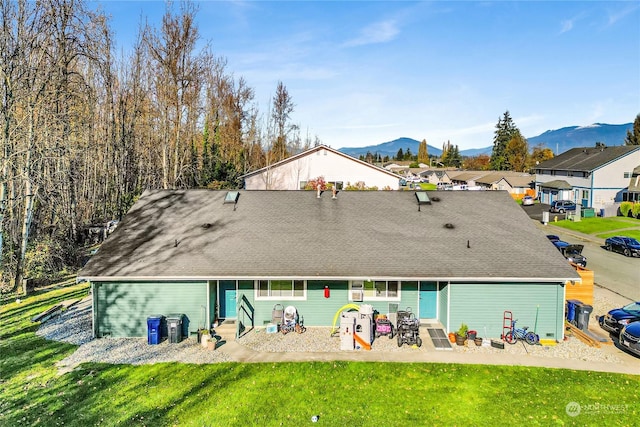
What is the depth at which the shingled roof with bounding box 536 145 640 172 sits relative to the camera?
42653 millimetres

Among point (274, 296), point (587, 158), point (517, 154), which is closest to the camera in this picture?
point (274, 296)

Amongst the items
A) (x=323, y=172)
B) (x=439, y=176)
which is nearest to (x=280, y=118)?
(x=323, y=172)

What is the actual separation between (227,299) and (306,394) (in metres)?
5.81

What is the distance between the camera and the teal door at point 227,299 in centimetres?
1472

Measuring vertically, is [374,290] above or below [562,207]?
below

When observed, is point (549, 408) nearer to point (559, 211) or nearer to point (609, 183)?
point (559, 211)

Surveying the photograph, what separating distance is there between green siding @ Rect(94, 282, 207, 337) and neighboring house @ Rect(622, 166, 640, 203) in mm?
46399

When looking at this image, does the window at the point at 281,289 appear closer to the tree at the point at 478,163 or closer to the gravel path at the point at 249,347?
the gravel path at the point at 249,347

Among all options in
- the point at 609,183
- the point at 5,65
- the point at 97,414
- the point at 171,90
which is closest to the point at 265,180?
the point at 171,90

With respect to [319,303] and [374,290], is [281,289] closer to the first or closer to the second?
[319,303]

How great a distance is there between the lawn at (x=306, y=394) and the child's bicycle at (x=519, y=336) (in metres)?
1.77

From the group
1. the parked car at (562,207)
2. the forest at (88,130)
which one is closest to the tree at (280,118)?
the forest at (88,130)

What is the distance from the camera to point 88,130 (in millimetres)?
31844

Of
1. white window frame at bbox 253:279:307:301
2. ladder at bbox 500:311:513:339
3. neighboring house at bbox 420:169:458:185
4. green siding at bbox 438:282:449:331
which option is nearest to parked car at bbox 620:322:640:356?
ladder at bbox 500:311:513:339
